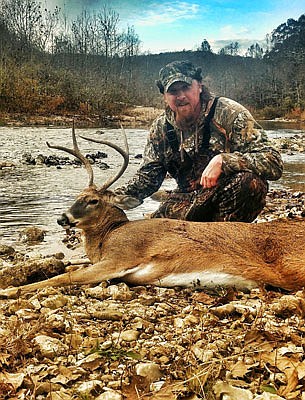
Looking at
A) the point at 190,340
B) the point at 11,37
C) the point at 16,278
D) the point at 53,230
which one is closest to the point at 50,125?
the point at 11,37

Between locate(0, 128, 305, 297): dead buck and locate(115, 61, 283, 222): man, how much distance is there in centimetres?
78

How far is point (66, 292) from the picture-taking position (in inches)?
166

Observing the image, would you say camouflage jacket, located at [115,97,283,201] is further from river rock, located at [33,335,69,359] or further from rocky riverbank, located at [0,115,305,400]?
river rock, located at [33,335,69,359]

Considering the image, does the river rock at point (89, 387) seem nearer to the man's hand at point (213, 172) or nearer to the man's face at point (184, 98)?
the man's hand at point (213, 172)

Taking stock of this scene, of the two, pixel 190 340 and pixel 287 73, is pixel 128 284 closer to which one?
pixel 190 340

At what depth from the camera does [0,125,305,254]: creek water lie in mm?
7410

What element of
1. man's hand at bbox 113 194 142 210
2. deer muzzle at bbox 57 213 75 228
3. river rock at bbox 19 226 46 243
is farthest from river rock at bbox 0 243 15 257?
man's hand at bbox 113 194 142 210

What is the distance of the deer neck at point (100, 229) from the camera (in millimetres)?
5051

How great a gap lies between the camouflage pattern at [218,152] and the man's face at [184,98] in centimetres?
10

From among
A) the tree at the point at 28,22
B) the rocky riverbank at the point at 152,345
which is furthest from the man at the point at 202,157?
the tree at the point at 28,22

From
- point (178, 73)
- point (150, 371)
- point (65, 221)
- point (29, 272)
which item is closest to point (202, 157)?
point (178, 73)

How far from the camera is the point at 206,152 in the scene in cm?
603

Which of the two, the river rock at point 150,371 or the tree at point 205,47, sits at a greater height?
the tree at point 205,47

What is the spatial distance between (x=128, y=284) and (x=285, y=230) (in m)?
1.24
